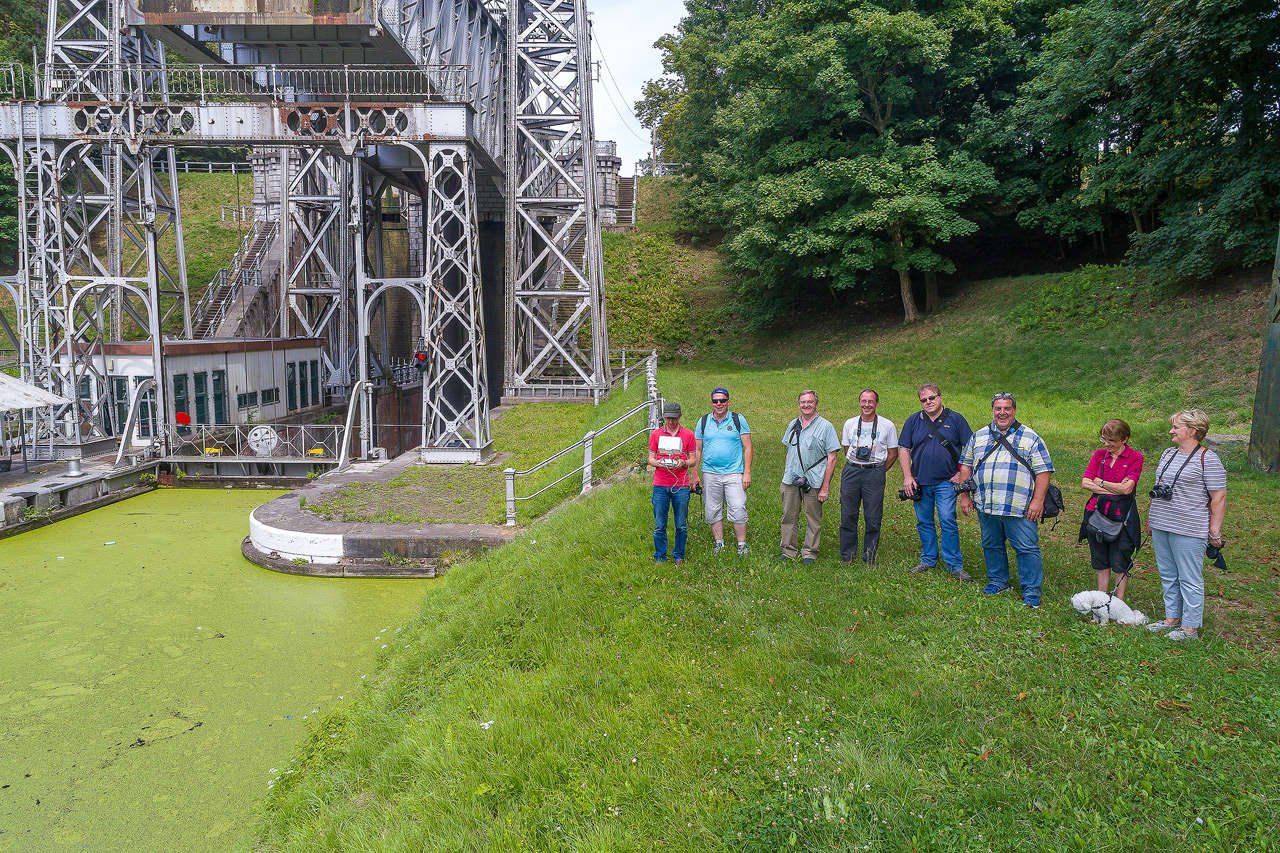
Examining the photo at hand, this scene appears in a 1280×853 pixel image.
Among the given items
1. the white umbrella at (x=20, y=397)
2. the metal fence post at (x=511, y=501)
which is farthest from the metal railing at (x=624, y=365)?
the white umbrella at (x=20, y=397)

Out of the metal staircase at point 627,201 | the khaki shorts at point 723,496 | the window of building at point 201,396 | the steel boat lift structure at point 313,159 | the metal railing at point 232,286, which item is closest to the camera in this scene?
the khaki shorts at point 723,496

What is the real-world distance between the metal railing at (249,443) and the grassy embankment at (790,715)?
1054 centimetres

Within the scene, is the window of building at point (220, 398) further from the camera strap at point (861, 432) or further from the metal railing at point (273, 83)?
the camera strap at point (861, 432)

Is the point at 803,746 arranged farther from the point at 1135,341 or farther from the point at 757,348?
the point at 757,348

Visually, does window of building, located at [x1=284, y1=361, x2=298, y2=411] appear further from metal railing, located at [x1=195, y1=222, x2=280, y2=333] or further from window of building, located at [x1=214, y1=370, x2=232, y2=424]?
metal railing, located at [x1=195, y1=222, x2=280, y2=333]

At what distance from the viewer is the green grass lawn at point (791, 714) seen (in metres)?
3.93

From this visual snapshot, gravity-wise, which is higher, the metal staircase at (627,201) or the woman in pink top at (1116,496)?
the metal staircase at (627,201)

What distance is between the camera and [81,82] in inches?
760

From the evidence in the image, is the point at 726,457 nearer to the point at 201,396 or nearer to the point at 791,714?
the point at 791,714

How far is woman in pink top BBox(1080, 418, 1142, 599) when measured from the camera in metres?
6.00

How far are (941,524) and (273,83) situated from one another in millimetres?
22369

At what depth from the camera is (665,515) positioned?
7707 millimetres

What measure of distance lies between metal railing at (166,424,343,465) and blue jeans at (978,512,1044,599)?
14800 mm

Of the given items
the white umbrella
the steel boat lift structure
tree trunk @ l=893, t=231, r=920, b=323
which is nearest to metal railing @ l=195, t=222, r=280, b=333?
the steel boat lift structure
